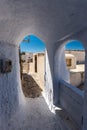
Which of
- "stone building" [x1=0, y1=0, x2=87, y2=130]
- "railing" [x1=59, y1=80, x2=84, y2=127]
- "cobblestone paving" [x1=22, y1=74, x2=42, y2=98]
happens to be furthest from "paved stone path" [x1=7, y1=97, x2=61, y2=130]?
"cobblestone paving" [x1=22, y1=74, x2=42, y2=98]

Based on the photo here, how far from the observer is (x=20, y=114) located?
3.63 meters

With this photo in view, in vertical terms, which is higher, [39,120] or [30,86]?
[30,86]

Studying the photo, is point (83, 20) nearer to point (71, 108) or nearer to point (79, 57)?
point (71, 108)

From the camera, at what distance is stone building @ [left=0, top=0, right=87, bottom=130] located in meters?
1.55

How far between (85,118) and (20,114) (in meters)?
2.17

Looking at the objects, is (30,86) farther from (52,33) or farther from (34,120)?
(52,33)

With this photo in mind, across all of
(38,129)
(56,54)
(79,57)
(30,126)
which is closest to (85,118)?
(38,129)

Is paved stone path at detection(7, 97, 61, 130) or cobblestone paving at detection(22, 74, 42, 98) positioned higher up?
cobblestone paving at detection(22, 74, 42, 98)

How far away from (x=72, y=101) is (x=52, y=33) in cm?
186

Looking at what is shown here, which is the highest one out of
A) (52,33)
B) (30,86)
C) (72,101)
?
(52,33)

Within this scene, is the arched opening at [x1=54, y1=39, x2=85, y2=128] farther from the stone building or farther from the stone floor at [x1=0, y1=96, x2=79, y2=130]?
the stone floor at [x1=0, y1=96, x2=79, y2=130]

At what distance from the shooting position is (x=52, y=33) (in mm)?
3230

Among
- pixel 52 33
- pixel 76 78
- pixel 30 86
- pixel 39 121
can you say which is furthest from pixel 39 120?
pixel 76 78

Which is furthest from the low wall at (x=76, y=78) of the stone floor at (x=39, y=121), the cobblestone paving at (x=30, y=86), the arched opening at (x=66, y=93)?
the stone floor at (x=39, y=121)
